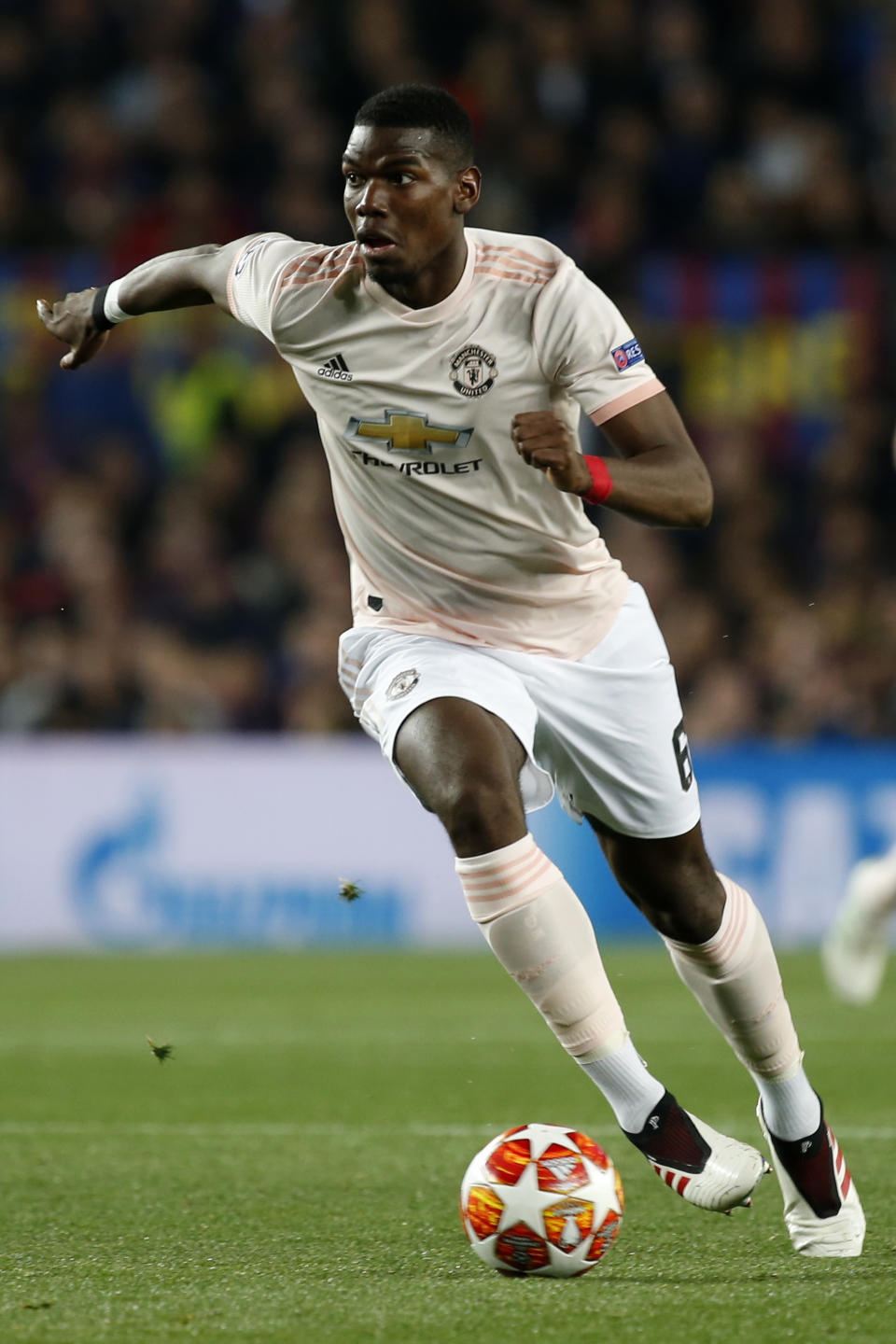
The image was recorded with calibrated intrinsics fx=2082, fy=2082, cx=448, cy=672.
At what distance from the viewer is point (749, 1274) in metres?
3.79

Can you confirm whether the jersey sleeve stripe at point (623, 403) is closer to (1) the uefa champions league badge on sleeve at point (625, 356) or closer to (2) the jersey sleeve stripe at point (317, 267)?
(1) the uefa champions league badge on sleeve at point (625, 356)

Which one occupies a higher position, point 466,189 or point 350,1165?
point 466,189

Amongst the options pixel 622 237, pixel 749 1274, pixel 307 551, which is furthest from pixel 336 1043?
pixel 622 237

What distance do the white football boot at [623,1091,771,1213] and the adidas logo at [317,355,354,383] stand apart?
5.01 ft

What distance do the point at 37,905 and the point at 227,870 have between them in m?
1.06

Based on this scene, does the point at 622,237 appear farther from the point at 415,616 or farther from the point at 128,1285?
the point at 128,1285

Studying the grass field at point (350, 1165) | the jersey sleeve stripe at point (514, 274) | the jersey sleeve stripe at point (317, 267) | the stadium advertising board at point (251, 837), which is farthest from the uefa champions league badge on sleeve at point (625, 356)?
the stadium advertising board at point (251, 837)

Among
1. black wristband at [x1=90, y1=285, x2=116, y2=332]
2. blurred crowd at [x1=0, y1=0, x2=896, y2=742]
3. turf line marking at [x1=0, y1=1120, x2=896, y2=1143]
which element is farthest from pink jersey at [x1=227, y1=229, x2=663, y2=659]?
blurred crowd at [x1=0, y1=0, x2=896, y2=742]

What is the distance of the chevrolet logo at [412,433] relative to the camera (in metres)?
4.05

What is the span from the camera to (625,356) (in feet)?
12.9

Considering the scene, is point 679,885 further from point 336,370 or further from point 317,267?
point 317,267

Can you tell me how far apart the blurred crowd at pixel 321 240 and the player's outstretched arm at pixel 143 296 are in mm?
7181

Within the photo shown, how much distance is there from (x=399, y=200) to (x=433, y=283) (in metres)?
0.20

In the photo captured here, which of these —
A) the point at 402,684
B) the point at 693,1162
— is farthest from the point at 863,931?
the point at 402,684
